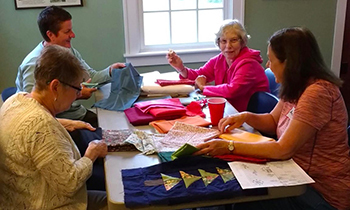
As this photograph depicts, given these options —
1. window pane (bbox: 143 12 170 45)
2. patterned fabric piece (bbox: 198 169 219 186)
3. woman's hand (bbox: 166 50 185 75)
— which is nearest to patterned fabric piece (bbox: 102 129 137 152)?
patterned fabric piece (bbox: 198 169 219 186)

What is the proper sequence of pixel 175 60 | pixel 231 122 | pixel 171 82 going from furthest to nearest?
pixel 175 60, pixel 171 82, pixel 231 122

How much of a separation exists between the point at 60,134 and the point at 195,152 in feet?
1.68

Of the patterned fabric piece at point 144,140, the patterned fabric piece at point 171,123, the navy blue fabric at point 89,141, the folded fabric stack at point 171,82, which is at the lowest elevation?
the navy blue fabric at point 89,141

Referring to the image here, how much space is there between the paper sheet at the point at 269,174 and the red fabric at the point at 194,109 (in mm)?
576

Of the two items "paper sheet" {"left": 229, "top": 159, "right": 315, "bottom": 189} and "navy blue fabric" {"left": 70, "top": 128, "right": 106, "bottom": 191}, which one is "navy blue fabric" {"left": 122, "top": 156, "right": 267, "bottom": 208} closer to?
"paper sheet" {"left": 229, "top": 159, "right": 315, "bottom": 189}

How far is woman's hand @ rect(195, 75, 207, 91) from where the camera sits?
2553 millimetres

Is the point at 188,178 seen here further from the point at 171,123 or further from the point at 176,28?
the point at 176,28

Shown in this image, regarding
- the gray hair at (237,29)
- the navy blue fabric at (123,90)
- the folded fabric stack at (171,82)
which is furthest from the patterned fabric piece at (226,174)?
the gray hair at (237,29)

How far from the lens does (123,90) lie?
241 cm

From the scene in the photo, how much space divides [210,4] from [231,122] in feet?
7.86

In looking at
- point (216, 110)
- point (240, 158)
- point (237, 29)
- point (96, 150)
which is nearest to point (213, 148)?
point (240, 158)

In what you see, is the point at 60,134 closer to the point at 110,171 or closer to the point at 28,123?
the point at 28,123

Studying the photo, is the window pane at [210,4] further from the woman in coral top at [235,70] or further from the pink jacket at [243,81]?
the pink jacket at [243,81]

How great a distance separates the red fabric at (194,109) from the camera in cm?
203
